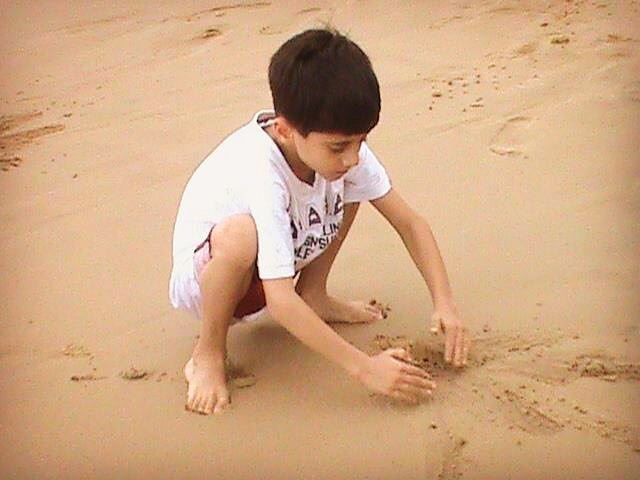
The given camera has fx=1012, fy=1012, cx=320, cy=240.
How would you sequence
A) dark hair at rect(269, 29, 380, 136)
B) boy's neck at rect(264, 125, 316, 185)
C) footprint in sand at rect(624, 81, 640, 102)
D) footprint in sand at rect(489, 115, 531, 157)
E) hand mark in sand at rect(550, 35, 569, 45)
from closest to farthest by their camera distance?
dark hair at rect(269, 29, 380, 136) → boy's neck at rect(264, 125, 316, 185) → footprint in sand at rect(489, 115, 531, 157) → footprint in sand at rect(624, 81, 640, 102) → hand mark in sand at rect(550, 35, 569, 45)

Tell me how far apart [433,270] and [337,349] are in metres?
0.31

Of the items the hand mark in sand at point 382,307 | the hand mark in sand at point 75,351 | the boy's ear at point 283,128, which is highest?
the boy's ear at point 283,128

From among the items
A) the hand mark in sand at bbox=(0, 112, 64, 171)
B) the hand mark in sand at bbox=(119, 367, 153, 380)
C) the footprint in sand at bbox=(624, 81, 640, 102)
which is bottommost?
the footprint in sand at bbox=(624, 81, 640, 102)

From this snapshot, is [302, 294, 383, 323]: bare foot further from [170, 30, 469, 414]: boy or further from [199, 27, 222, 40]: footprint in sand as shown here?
[199, 27, 222, 40]: footprint in sand

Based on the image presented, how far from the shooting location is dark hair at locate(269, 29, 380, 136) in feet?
5.21

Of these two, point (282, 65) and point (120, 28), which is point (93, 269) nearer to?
point (282, 65)

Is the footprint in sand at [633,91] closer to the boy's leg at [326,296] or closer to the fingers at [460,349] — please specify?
the boy's leg at [326,296]

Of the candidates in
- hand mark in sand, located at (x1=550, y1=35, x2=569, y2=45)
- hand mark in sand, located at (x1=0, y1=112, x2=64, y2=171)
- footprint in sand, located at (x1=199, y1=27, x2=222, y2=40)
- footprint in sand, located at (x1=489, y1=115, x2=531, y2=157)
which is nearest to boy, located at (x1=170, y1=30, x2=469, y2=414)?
footprint in sand, located at (x1=489, y1=115, x2=531, y2=157)

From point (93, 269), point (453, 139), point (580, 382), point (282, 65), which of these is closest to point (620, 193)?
point (453, 139)

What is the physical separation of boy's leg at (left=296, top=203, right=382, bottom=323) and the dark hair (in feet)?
1.23

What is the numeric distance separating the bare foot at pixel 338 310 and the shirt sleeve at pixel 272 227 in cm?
30

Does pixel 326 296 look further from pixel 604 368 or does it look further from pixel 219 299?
pixel 604 368

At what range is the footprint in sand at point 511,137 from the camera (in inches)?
104

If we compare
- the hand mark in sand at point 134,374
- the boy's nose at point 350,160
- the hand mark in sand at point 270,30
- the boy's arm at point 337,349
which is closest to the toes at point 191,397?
the hand mark in sand at point 134,374
